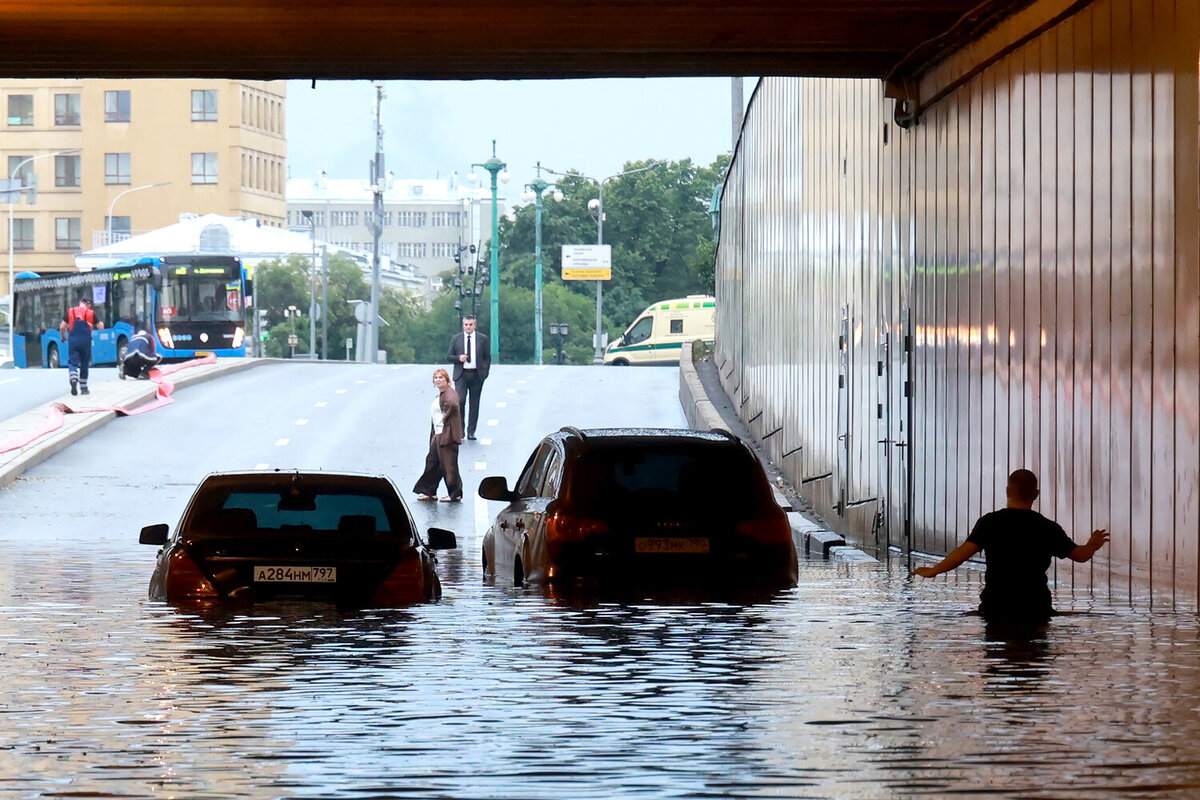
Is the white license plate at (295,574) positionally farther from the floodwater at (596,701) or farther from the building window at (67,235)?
the building window at (67,235)

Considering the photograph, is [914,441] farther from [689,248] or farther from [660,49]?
[689,248]

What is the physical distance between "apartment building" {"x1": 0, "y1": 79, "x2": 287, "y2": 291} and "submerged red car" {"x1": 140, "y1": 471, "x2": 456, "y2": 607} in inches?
5316

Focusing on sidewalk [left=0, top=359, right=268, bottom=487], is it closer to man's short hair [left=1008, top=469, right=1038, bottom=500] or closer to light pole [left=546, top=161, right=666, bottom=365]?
man's short hair [left=1008, top=469, right=1038, bottom=500]

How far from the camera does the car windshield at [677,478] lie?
42.9ft

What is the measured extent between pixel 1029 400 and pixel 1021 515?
423 centimetres

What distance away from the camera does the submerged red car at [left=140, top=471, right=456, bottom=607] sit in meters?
11.9

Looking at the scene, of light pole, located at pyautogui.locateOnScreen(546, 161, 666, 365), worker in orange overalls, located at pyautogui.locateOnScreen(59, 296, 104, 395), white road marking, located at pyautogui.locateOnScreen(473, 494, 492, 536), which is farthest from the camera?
light pole, located at pyautogui.locateOnScreen(546, 161, 666, 365)

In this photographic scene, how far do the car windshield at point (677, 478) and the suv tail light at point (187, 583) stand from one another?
7.92 ft

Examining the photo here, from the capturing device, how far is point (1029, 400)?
15.0 meters

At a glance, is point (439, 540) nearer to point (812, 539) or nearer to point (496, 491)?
point (496, 491)

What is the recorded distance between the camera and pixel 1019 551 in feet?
36.2

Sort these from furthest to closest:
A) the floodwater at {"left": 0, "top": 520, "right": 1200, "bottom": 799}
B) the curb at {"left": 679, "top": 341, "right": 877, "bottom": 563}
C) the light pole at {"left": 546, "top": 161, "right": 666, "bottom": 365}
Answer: the light pole at {"left": 546, "top": 161, "right": 666, "bottom": 365} → the curb at {"left": 679, "top": 341, "right": 877, "bottom": 563} → the floodwater at {"left": 0, "top": 520, "right": 1200, "bottom": 799}

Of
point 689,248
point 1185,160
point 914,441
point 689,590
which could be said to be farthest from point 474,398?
point 689,248

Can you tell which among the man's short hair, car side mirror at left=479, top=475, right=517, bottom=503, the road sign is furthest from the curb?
the road sign
